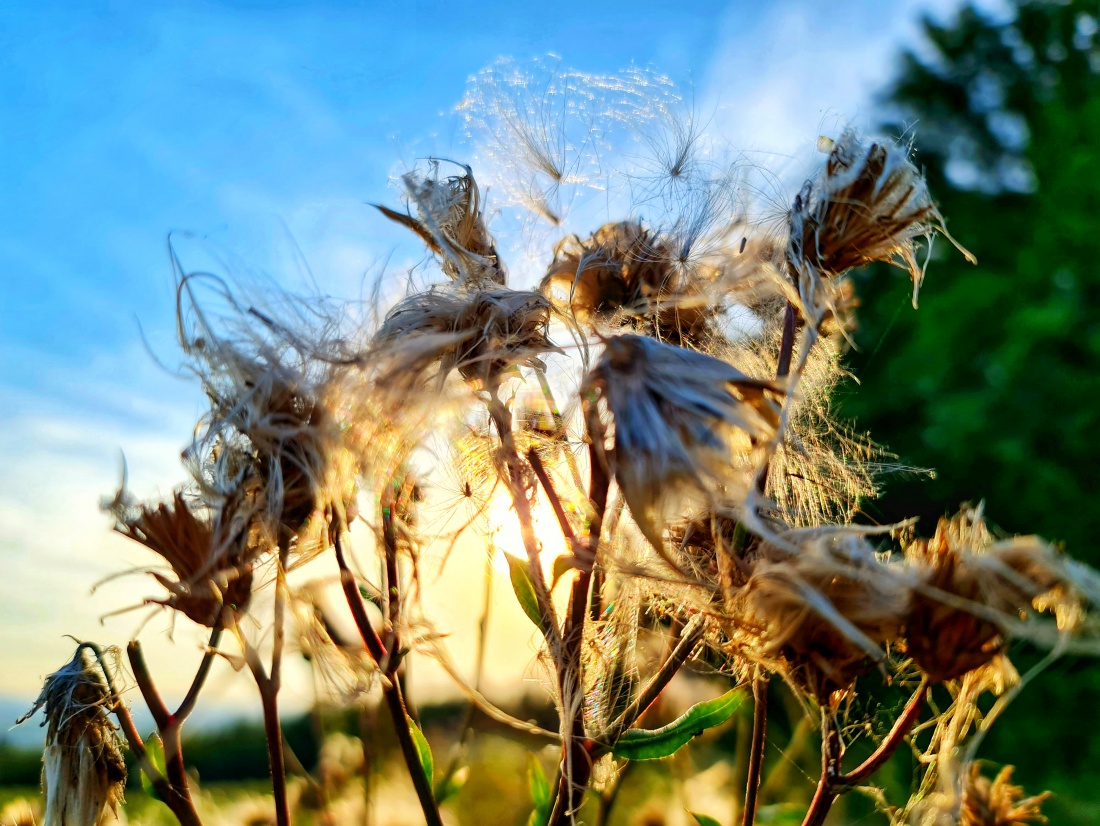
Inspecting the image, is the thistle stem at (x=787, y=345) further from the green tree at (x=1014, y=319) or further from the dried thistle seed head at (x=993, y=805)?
the green tree at (x=1014, y=319)

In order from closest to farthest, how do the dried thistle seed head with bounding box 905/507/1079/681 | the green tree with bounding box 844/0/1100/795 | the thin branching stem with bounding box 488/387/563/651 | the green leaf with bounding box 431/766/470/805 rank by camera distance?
1. the dried thistle seed head with bounding box 905/507/1079/681
2. the thin branching stem with bounding box 488/387/563/651
3. the green leaf with bounding box 431/766/470/805
4. the green tree with bounding box 844/0/1100/795

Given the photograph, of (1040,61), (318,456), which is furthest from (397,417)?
(1040,61)

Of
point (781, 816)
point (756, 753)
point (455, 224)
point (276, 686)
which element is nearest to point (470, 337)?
point (455, 224)

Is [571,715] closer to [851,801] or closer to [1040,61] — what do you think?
[851,801]

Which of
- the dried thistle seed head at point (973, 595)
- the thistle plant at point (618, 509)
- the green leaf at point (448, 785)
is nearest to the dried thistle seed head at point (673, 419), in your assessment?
the thistle plant at point (618, 509)

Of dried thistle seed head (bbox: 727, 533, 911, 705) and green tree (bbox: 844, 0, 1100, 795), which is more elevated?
green tree (bbox: 844, 0, 1100, 795)

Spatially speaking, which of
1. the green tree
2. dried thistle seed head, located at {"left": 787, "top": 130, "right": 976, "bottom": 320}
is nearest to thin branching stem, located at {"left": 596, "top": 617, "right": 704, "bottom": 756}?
dried thistle seed head, located at {"left": 787, "top": 130, "right": 976, "bottom": 320}

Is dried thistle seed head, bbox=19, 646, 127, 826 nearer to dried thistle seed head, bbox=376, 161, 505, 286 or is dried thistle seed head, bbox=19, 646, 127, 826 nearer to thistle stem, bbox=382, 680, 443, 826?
thistle stem, bbox=382, 680, 443, 826
